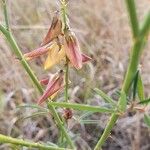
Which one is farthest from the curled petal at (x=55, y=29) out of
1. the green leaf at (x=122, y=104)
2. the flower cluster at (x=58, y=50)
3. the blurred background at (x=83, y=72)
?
the blurred background at (x=83, y=72)

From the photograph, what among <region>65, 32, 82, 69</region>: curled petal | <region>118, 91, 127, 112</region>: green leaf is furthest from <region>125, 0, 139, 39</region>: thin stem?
<region>65, 32, 82, 69</region>: curled petal

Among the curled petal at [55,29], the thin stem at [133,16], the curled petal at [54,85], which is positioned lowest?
the curled petal at [54,85]

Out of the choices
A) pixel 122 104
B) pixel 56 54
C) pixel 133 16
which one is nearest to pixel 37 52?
pixel 56 54

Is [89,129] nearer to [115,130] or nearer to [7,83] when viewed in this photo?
[115,130]

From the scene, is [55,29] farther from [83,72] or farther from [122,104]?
[83,72]

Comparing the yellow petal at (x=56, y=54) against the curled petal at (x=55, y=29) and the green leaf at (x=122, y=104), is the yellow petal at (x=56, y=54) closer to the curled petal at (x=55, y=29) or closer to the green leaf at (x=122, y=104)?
the curled petal at (x=55, y=29)
